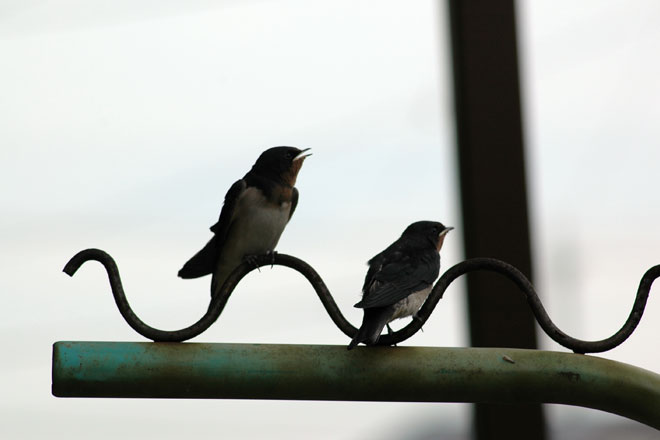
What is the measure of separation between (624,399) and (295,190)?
1853 mm

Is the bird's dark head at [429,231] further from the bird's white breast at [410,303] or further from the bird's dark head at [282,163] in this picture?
the bird's dark head at [282,163]

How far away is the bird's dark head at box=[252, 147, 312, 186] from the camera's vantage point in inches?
131

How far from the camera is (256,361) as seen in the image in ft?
5.68

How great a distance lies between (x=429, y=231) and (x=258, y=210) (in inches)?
31.5

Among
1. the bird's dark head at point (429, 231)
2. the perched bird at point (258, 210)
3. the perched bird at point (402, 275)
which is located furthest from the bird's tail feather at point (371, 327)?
the perched bird at point (258, 210)

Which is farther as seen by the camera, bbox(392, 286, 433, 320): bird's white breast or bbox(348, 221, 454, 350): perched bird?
bbox(392, 286, 433, 320): bird's white breast

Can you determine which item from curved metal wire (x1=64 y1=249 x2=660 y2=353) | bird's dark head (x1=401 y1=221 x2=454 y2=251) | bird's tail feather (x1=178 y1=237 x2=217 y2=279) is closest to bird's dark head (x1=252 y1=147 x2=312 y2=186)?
bird's tail feather (x1=178 y1=237 x2=217 y2=279)

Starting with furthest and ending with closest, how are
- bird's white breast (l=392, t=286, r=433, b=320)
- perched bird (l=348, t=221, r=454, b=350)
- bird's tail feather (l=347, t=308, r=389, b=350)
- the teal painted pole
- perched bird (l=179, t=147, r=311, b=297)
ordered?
1. perched bird (l=179, t=147, r=311, b=297)
2. bird's white breast (l=392, t=286, r=433, b=320)
3. perched bird (l=348, t=221, r=454, b=350)
4. bird's tail feather (l=347, t=308, r=389, b=350)
5. the teal painted pole

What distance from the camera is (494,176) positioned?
102 inches

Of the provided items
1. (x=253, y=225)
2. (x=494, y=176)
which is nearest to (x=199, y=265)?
(x=253, y=225)

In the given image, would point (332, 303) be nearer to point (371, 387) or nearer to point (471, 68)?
point (371, 387)

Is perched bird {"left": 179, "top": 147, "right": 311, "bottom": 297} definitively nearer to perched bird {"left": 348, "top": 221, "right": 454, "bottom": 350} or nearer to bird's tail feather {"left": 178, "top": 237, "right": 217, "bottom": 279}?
bird's tail feather {"left": 178, "top": 237, "right": 217, "bottom": 279}

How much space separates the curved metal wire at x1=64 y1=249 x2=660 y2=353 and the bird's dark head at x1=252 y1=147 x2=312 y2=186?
1.37m

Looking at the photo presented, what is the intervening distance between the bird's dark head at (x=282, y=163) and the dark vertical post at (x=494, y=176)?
78 centimetres
